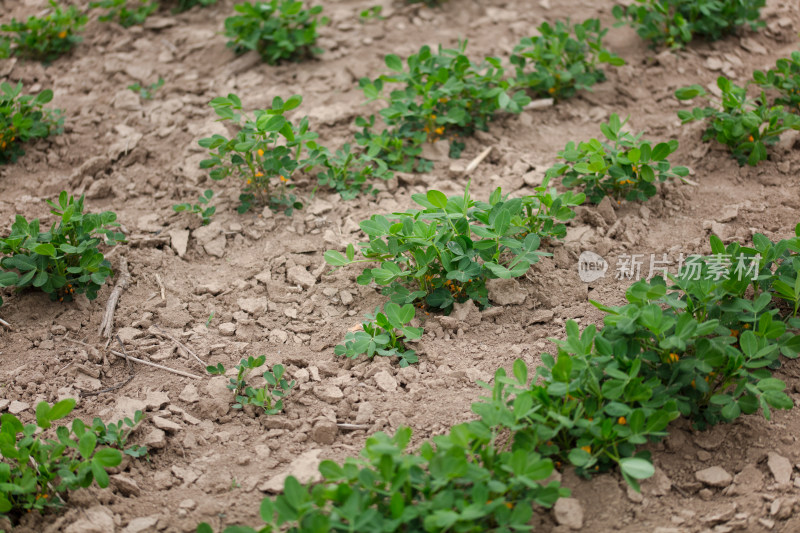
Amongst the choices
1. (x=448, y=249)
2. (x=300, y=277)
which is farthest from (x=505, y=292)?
(x=300, y=277)

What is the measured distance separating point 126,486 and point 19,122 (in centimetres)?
253

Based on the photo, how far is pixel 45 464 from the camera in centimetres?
225

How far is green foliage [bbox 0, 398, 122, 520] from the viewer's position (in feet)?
7.26

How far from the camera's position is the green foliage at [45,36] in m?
4.64

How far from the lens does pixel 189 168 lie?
12.6 ft

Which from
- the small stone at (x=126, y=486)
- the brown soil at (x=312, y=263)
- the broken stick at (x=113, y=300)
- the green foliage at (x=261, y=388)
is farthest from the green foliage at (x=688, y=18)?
the small stone at (x=126, y=486)

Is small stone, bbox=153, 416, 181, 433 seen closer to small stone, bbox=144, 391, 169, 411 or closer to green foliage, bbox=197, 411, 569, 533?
small stone, bbox=144, 391, 169, 411

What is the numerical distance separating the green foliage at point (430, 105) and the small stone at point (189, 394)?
1611 mm

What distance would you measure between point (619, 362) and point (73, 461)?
1924 mm

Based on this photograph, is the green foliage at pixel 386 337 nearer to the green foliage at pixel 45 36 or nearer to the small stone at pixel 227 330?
the small stone at pixel 227 330

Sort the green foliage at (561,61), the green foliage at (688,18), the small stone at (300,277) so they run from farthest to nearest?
1. the green foliage at (688,18)
2. the green foliage at (561,61)
3. the small stone at (300,277)

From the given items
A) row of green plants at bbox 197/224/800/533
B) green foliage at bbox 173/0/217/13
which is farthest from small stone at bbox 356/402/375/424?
green foliage at bbox 173/0/217/13

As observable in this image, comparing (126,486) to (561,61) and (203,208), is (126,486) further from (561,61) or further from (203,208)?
(561,61)

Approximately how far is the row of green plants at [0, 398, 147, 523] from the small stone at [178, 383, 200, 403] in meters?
0.36
